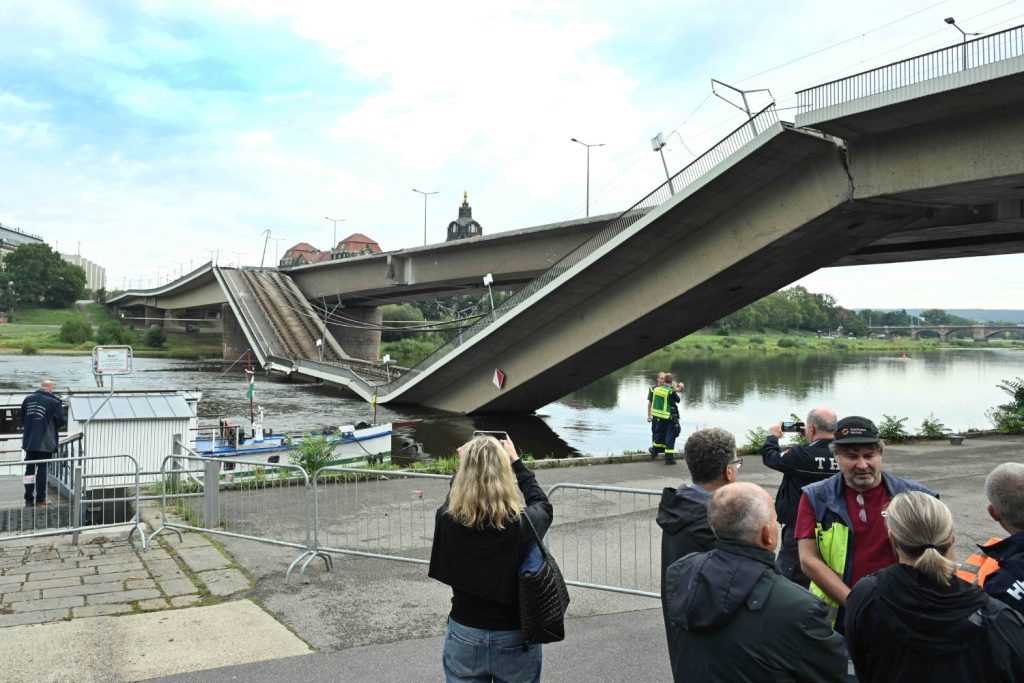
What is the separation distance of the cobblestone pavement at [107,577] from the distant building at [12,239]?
145 m

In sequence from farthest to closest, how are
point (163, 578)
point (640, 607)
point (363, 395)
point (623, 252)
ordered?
point (363, 395) < point (623, 252) < point (163, 578) < point (640, 607)

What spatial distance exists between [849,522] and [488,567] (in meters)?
1.82

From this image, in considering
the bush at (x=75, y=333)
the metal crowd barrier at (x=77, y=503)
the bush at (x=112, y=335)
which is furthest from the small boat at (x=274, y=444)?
the bush at (x=75, y=333)

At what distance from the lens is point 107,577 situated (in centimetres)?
763

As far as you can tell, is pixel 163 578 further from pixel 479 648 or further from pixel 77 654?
pixel 479 648

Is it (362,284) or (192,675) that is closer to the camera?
(192,675)

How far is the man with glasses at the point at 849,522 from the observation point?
4.02 meters

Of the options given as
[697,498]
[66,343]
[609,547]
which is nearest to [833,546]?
[697,498]

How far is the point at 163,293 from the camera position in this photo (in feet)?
222

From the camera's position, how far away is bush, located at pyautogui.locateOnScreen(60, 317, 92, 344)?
74938 millimetres

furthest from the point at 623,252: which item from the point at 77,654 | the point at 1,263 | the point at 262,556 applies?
the point at 1,263

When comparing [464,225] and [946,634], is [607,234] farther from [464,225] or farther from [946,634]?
[464,225]

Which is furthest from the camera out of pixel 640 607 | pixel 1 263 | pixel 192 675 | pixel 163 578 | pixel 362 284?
pixel 1 263

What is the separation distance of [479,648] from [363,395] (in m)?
34.6
